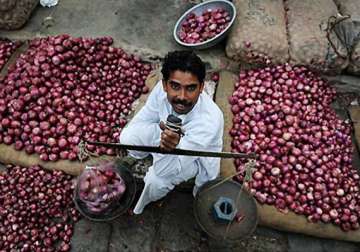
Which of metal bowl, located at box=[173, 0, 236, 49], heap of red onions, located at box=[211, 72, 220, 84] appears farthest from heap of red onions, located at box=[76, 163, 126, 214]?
metal bowl, located at box=[173, 0, 236, 49]

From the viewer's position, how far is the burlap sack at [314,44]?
3.43 meters

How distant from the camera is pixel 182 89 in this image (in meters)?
2.12

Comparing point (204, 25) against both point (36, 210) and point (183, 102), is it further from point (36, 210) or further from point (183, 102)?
point (36, 210)

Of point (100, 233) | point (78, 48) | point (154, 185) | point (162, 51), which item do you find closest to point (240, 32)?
point (162, 51)

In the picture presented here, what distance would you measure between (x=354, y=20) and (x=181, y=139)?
226cm

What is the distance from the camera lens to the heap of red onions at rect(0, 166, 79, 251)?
270cm

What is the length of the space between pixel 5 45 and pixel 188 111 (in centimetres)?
224

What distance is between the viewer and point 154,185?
8.37 feet

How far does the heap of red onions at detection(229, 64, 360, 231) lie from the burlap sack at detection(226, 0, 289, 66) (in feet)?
0.43

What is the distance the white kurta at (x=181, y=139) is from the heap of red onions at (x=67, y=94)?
0.54 meters

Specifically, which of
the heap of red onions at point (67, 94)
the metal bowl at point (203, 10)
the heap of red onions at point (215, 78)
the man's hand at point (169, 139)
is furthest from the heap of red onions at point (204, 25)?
the man's hand at point (169, 139)

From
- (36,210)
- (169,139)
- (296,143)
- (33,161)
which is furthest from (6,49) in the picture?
(296,143)

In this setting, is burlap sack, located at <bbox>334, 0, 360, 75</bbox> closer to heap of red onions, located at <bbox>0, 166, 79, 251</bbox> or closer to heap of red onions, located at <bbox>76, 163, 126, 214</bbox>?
heap of red onions, located at <bbox>76, 163, 126, 214</bbox>

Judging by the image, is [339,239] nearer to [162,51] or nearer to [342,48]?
[342,48]
